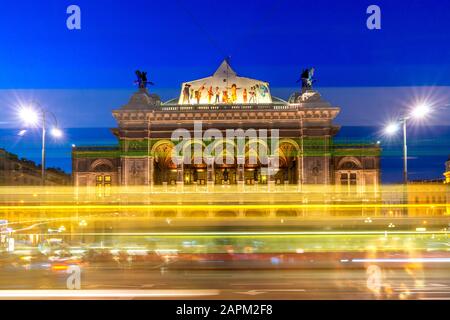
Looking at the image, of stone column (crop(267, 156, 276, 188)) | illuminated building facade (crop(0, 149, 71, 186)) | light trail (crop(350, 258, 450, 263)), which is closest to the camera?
light trail (crop(350, 258, 450, 263))

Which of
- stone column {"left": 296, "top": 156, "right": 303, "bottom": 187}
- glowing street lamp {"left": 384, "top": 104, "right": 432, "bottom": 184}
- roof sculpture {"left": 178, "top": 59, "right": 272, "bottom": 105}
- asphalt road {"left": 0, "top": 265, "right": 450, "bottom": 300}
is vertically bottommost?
asphalt road {"left": 0, "top": 265, "right": 450, "bottom": 300}

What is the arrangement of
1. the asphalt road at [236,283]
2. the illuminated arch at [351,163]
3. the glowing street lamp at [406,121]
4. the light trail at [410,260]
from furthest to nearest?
the illuminated arch at [351,163] < the glowing street lamp at [406,121] < the light trail at [410,260] < the asphalt road at [236,283]

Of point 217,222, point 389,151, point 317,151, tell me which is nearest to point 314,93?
point 317,151

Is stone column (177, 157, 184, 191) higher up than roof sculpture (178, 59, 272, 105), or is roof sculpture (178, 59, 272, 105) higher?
roof sculpture (178, 59, 272, 105)

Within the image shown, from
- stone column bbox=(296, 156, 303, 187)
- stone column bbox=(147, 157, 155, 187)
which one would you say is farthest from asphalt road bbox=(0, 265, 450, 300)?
stone column bbox=(296, 156, 303, 187)

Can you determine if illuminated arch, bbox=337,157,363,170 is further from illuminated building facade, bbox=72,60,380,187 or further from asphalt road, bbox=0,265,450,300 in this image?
asphalt road, bbox=0,265,450,300

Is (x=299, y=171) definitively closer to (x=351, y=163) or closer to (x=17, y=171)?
(x=351, y=163)

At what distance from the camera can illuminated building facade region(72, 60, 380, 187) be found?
57594 millimetres

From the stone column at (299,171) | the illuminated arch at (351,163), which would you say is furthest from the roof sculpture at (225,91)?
the illuminated arch at (351,163)

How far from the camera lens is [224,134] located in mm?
57969

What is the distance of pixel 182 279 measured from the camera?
12.4m

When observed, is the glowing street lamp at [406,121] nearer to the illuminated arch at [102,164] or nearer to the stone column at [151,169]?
the stone column at [151,169]

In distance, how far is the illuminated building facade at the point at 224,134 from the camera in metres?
57.6
